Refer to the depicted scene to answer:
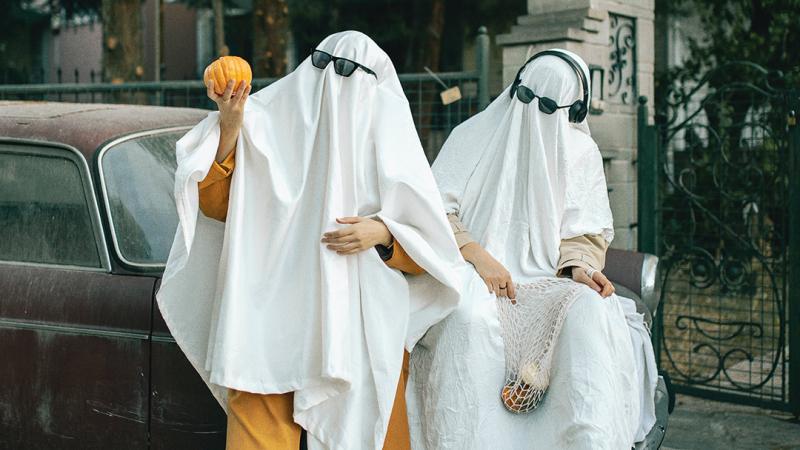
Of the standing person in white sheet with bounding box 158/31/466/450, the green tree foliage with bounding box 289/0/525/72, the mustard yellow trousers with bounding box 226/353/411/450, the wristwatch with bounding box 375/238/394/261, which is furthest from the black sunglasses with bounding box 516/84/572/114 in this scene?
the green tree foliage with bounding box 289/0/525/72

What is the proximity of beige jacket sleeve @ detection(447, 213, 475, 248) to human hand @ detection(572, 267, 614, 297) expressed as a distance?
43cm

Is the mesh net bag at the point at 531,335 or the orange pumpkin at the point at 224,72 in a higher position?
the orange pumpkin at the point at 224,72

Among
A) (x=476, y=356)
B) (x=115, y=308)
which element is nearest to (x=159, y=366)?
(x=115, y=308)

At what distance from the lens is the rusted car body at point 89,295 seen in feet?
11.7

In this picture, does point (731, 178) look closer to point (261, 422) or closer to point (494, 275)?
point (494, 275)

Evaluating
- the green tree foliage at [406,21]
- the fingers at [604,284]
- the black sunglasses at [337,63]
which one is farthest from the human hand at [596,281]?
the green tree foliage at [406,21]

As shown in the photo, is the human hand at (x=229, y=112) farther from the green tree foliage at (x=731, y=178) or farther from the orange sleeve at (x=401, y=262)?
the green tree foliage at (x=731, y=178)

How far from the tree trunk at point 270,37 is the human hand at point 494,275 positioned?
20.0 feet

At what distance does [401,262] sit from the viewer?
3246mm

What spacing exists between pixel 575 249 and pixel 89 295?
190cm

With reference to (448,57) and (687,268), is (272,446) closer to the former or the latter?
(687,268)

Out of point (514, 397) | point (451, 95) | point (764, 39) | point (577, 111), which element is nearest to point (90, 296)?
point (514, 397)

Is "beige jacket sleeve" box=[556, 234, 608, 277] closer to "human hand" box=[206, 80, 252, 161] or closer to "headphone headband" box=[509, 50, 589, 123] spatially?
"headphone headband" box=[509, 50, 589, 123]

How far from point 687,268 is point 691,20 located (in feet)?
34.2
